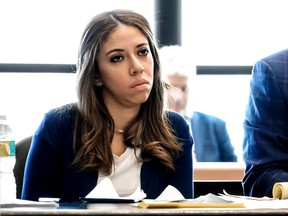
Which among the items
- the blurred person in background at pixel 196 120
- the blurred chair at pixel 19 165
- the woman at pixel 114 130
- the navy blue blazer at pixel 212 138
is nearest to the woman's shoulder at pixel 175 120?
the woman at pixel 114 130

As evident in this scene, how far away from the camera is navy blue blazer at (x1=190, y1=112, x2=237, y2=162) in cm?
377

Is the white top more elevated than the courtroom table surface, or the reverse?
the courtroom table surface

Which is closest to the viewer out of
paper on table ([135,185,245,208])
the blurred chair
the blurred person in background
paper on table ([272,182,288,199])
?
Answer: paper on table ([135,185,245,208])

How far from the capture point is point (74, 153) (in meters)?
2.07

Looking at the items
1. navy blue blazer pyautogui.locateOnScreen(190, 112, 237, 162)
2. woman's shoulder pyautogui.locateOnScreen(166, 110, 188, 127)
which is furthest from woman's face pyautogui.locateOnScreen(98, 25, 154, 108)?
navy blue blazer pyautogui.locateOnScreen(190, 112, 237, 162)

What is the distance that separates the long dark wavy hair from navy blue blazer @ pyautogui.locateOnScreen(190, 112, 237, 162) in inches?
61.9

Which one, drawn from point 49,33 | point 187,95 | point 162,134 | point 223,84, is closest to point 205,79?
point 223,84

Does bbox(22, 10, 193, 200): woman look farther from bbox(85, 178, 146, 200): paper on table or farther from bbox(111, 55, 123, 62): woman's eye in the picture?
bbox(85, 178, 146, 200): paper on table

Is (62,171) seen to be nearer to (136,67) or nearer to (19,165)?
(19,165)

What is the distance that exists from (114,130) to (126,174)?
167 mm

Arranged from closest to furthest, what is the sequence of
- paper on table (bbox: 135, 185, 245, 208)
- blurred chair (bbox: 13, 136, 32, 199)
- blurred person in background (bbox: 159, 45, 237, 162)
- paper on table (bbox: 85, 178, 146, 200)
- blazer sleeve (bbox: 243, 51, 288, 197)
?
paper on table (bbox: 135, 185, 245, 208) < paper on table (bbox: 85, 178, 146, 200) < blazer sleeve (bbox: 243, 51, 288, 197) < blurred chair (bbox: 13, 136, 32, 199) < blurred person in background (bbox: 159, 45, 237, 162)

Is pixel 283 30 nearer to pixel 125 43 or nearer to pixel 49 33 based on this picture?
pixel 49 33

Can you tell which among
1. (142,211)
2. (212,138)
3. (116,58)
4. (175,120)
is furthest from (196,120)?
(142,211)

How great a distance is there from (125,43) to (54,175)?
0.47 meters
